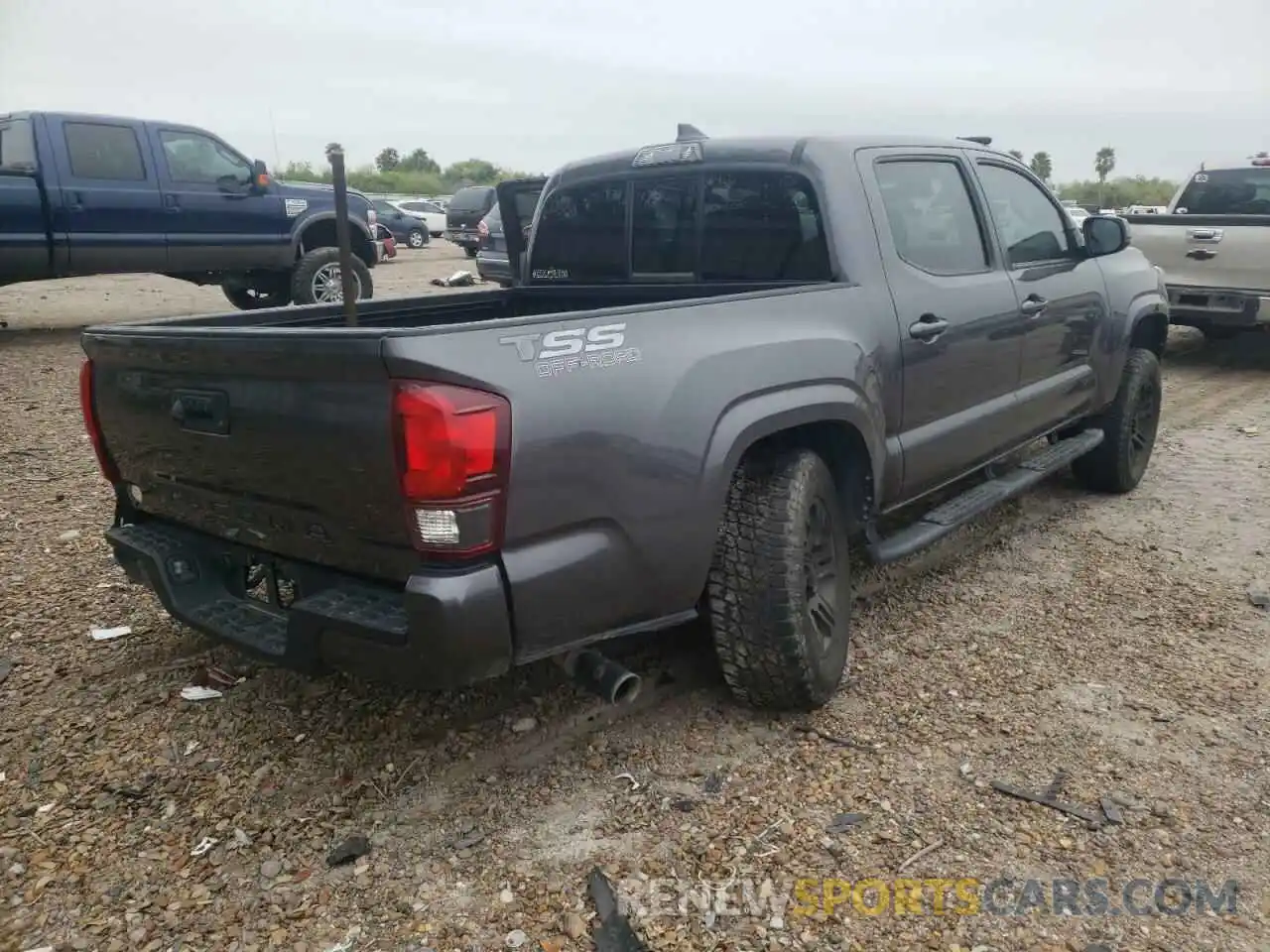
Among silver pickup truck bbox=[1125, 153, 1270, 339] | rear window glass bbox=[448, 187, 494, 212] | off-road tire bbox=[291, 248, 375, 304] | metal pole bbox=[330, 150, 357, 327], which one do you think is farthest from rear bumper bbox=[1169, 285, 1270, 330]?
rear window glass bbox=[448, 187, 494, 212]

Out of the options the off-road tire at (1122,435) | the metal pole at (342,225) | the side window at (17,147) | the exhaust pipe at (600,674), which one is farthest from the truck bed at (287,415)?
the side window at (17,147)

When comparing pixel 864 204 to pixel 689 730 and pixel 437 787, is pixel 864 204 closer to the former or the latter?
pixel 689 730

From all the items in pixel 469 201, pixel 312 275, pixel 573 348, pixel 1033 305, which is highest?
pixel 469 201

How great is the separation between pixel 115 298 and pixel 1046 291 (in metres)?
12.0

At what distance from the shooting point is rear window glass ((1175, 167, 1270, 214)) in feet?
32.1

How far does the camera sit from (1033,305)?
14.1 feet

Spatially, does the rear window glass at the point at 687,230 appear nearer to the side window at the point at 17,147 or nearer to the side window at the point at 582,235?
the side window at the point at 582,235

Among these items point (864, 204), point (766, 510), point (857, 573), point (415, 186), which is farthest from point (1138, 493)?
point (415, 186)

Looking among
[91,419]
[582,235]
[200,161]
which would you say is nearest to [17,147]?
[200,161]

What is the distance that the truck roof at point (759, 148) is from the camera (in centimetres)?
351

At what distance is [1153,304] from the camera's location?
17.7 feet

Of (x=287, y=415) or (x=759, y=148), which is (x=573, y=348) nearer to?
(x=287, y=415)

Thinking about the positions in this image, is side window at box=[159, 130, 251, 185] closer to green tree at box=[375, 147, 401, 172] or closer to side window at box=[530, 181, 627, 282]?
side window at box=[530, 181, 627, 282]

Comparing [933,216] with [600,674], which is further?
[933,216]
